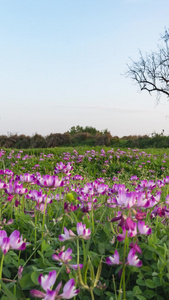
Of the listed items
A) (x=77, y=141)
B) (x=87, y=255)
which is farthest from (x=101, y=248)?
(x=77, y=141)

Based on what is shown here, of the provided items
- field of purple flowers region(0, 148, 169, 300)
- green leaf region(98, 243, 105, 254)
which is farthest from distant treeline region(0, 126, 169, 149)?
green leaf region(98, 243, 105, 254)

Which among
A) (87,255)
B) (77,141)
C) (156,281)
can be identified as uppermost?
(77,141)

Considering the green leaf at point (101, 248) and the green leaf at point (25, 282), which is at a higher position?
the green leaf at point (101, 248)

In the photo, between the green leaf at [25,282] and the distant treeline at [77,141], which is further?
the distant treeline at [77,141]

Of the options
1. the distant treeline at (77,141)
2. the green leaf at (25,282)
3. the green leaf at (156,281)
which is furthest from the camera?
the distant treeline at (77,141)

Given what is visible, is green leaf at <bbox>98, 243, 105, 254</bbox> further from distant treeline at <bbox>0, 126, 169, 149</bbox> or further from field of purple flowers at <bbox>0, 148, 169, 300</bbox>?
distant treeline at <bbox>0, 126, 169, 149</bbox>

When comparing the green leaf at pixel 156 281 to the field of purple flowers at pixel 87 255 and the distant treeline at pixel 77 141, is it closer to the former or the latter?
the field of purple flowers at pixel 87 255

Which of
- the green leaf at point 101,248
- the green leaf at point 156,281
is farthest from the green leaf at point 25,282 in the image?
the green leaf at point 156,281

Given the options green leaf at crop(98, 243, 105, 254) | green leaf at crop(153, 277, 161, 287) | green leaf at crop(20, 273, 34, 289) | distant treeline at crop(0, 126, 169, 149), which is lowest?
green leaf at crop(153, 277, 161, 287)

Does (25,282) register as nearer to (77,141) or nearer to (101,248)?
(101,248)

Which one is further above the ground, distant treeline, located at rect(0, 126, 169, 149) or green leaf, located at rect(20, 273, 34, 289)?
distant treeline, located at rect(0, 126, 169, 149)

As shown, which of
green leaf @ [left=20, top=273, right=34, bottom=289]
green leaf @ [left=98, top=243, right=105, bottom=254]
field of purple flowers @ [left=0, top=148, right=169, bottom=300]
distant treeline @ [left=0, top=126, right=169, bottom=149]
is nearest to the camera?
field of purple flowers @ [left=0, top=148, right=169, bottom=300]

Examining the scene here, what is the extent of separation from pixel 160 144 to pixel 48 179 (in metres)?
20.3

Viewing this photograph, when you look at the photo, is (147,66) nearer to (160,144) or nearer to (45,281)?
(160,144)
